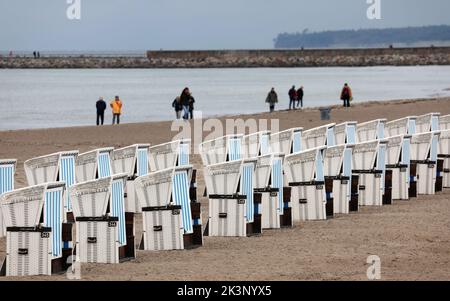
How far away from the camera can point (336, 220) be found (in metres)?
16.6

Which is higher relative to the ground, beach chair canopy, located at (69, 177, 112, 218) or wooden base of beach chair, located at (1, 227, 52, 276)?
beach chair canopy, located at (69, 177, 112, 218)

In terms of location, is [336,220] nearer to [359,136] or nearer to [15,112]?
[359,136]


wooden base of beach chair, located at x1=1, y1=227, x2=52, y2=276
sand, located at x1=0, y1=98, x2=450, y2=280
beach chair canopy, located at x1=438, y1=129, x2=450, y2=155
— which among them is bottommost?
sand, located at x1=0, y1=98, x2=450, y2=280

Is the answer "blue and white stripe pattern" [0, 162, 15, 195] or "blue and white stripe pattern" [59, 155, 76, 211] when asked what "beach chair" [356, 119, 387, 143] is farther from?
"blue and white stripe pattern" [0, 162, 15, 195]

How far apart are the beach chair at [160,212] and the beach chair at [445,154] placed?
7.78 metres

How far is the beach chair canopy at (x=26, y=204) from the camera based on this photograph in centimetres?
1251

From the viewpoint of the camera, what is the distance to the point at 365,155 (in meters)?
18.1

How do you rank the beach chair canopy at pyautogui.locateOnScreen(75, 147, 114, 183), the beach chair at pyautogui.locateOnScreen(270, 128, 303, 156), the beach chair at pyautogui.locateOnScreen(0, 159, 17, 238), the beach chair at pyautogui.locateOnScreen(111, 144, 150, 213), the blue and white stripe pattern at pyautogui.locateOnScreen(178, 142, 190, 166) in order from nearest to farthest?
the beach chair at pyautogui.locateOnScreen(0, 159, 17, 238) → the beach chair canopy at pyautogui.locateOnScreen(75, 147, 114, 183) → the beach chair at pyautogui.locateOnScreen(111, 144, 150, 213) → the blue and white stripe pattern at pyautogui.locateOnScreen(178, 142, 190, 166) → the beach chair at pyautogui.locateOnScreen(270, 128, 303, 156)

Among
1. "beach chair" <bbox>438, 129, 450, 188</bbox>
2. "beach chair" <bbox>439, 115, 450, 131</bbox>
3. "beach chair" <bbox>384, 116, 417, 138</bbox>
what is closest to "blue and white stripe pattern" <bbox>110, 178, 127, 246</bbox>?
"beach chair" <bbox>438, 129, 450, 188</bbox>

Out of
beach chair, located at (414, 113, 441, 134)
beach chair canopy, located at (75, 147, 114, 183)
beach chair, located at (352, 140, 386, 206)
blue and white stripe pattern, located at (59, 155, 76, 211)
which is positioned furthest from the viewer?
beach chair, located at (414, 113, 441, 134)

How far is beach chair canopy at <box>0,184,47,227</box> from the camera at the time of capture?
492 inches

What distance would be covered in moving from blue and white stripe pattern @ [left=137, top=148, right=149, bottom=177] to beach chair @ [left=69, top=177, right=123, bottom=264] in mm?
4851

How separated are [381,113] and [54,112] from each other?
27380 millimetres
